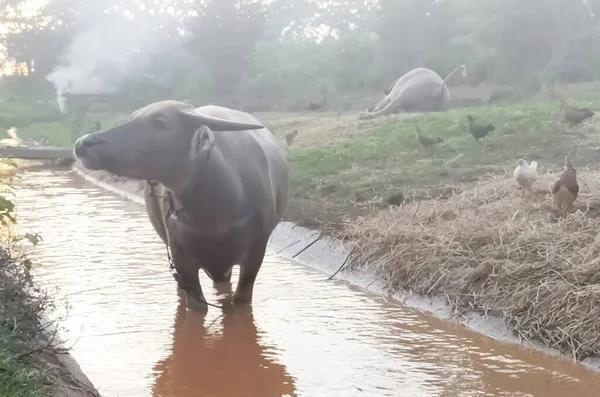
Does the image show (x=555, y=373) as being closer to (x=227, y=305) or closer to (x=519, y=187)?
(x=227, y=305)

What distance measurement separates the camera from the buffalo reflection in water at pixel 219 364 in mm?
4637

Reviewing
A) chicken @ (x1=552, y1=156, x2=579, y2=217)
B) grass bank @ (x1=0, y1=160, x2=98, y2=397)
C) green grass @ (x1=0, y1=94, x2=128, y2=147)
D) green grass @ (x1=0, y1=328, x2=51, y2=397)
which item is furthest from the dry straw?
green grass @ (x1=0, y1=94, x2=128, y2=147)

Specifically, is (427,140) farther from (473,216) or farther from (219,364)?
(219,364)

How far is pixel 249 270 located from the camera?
5.86 metres

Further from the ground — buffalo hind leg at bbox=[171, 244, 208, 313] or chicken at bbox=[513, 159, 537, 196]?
chicken at bbox=[513, 159, 537, 196]

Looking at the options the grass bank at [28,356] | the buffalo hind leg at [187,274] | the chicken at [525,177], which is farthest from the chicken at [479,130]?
the grass bank at [28,356]

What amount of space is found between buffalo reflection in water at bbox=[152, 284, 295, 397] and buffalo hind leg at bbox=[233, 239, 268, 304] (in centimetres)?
10

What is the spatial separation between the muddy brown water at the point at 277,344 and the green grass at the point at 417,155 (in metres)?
2.96

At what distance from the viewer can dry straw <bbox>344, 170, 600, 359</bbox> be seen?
5.27 meters

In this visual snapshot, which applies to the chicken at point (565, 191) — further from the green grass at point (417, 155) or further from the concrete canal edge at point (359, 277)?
the green grass at point (417, 155)

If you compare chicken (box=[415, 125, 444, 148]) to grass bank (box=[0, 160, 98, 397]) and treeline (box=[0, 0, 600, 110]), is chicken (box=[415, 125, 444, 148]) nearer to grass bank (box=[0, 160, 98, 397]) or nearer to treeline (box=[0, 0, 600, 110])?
grass bank (box=[0, 160, 98, 397])

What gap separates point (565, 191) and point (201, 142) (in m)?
3.28

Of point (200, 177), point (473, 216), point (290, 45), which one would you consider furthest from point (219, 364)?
point (290, 45)

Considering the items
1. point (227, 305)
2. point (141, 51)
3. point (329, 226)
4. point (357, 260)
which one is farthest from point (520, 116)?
point (141, 51)
